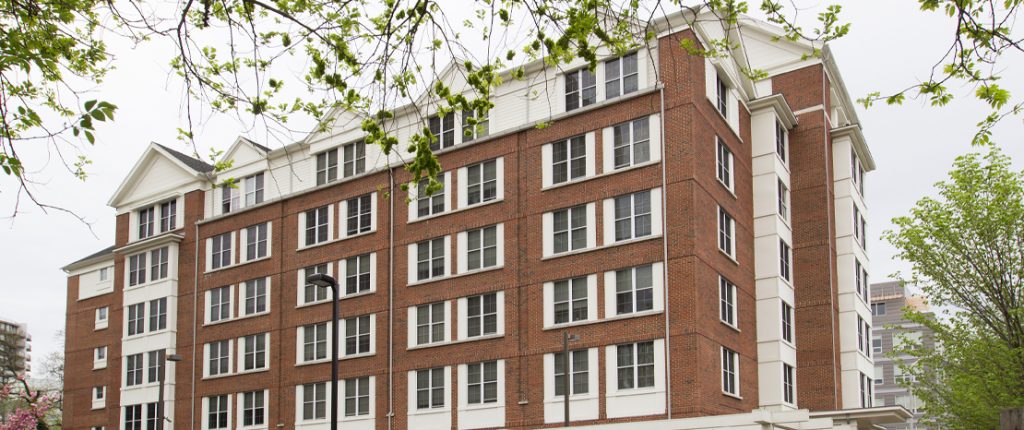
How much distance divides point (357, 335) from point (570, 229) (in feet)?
37.1

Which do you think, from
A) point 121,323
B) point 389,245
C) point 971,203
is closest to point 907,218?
point 971,203

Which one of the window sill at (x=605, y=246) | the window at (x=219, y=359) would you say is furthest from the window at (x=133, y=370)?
the window sill at (x=605, y=246)

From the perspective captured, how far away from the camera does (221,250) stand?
5319 centimetres

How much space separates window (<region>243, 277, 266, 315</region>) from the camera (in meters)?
50.4

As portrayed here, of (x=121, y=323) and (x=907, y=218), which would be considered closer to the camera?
(x=907, y=218)

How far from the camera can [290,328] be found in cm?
4869

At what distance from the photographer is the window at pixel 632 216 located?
126 feet

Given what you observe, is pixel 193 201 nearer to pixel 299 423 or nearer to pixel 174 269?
pixel 174 269

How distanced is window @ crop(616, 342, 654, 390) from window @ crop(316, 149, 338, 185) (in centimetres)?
1734

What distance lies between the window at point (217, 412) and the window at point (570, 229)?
63.1ft

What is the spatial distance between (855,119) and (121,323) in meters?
37.1

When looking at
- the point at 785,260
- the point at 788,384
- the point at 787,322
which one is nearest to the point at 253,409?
the point at 788,384

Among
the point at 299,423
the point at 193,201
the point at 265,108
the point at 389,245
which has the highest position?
the point at 193,201

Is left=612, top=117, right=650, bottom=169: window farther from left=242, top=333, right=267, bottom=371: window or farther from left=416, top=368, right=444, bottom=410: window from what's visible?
left=242, top=333, right=267, bottom=371: window
